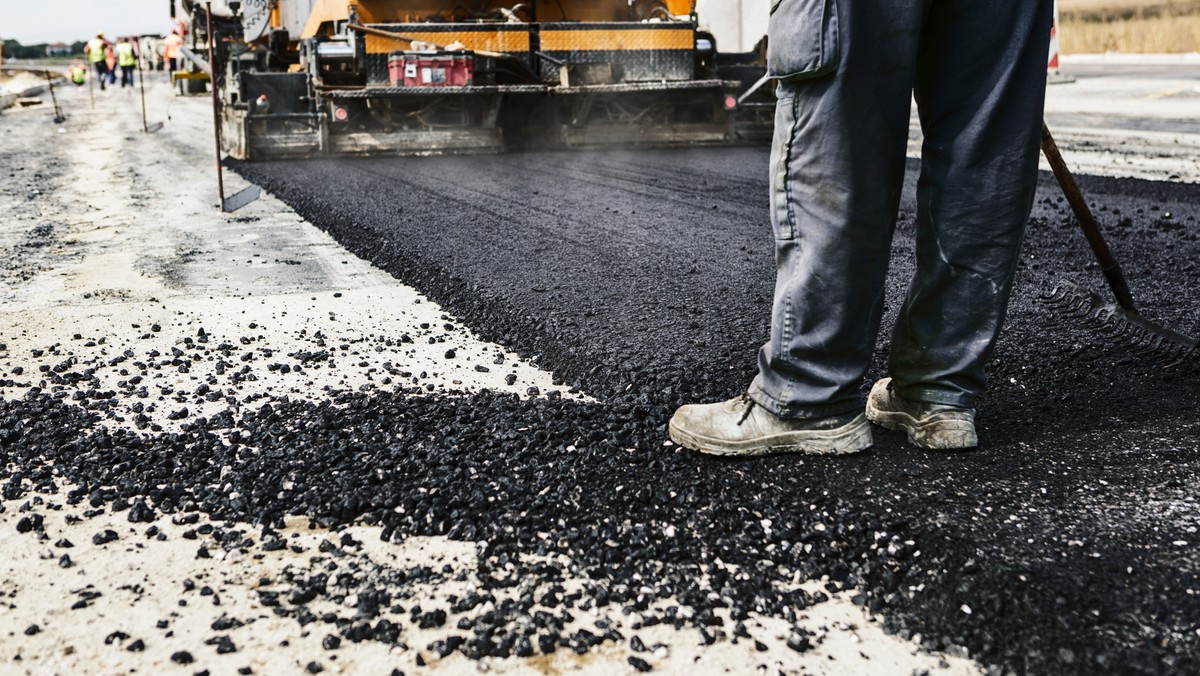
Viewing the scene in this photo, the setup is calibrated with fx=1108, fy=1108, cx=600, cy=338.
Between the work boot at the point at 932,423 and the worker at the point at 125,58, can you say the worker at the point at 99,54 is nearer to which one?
the worker at the point at 125,58

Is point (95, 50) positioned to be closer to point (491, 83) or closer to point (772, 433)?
point (491, 83)

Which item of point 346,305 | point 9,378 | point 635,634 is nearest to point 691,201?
point 346,305

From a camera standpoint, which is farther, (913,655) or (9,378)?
(9,378)

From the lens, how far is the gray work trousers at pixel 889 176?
2.37 meters

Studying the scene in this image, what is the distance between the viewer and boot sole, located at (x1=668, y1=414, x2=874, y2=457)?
260 centimetres

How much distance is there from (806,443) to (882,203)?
1.92ft

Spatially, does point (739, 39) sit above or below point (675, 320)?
above

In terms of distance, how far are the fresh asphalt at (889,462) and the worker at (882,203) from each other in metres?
0.12

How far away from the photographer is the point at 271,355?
3.77 metres

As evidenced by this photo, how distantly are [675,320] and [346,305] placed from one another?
142 cm

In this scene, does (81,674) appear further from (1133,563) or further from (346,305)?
(346,305)

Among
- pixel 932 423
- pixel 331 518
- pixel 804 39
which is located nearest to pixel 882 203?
pixel 804 39

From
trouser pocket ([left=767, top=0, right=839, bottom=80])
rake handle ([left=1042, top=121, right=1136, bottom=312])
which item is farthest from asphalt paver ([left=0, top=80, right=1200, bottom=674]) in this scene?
trouser pocket ([left=767, top=0, right=839, bottom=80])

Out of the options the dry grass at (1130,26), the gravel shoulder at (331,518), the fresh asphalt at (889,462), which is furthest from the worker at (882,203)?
the dry grass at (1130,26)
